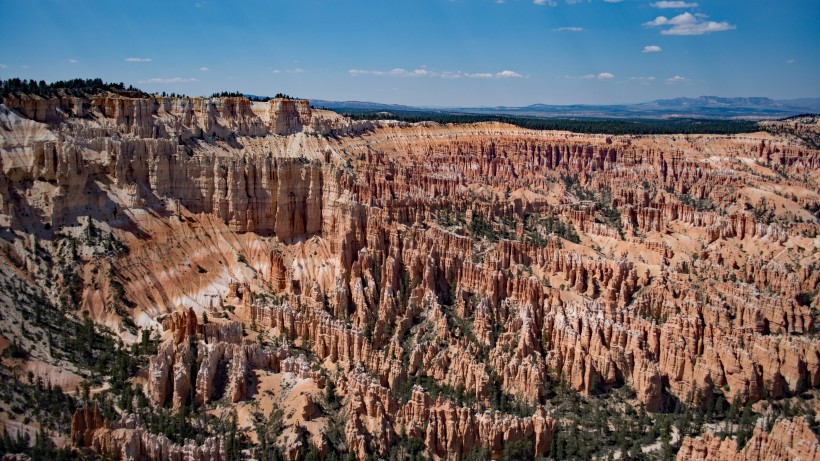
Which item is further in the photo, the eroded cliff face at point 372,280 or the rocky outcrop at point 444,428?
the eroded cliff face at point 372,280

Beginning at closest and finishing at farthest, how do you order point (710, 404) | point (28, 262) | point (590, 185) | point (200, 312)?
point (710, 404), point (28, 262), point (200, 312), point (590, 185)

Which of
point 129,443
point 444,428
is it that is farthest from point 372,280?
point 129,443

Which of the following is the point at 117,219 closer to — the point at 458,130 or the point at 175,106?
the point at 175,106

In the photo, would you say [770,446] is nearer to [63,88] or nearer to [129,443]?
[129,443]

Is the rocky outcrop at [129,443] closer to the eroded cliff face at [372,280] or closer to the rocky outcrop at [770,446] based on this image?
the eroded cliff face at [372,280]

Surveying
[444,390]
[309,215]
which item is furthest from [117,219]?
[444,390]

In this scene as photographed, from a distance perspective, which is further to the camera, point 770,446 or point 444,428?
point 444,428

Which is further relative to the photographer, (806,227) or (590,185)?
(590,185)

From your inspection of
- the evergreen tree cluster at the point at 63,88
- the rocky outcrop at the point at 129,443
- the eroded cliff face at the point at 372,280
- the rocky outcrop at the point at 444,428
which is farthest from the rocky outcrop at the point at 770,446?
the evergreen tree cluster at the point at 63,88
